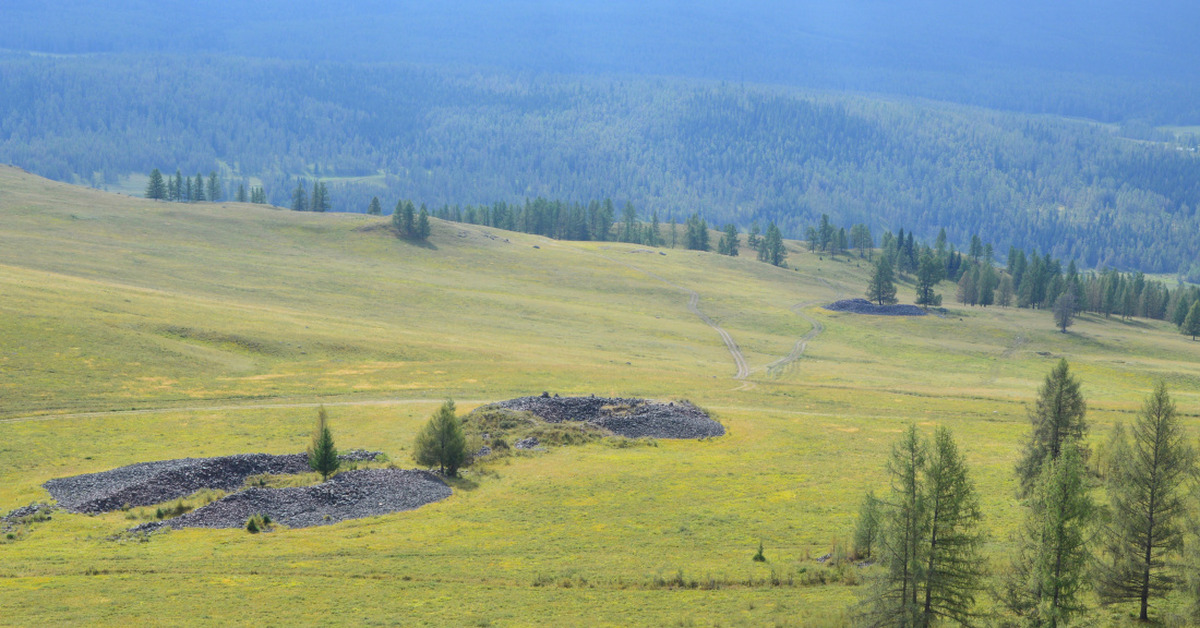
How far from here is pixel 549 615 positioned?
3653 centimetres

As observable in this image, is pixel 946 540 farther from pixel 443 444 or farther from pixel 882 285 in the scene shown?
pixel 882 285

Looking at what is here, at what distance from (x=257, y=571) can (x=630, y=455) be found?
3189 centimetres

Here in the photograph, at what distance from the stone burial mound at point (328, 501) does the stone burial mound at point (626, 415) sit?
1887cm

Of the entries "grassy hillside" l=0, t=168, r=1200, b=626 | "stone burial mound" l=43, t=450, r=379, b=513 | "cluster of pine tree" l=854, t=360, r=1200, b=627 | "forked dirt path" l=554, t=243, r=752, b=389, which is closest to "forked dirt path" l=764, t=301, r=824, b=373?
"grassy hillside" l=0, t=168, r=1200, b=626

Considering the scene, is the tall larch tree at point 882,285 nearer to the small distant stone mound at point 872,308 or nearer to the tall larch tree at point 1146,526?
the small distant stone mound at point 872,308

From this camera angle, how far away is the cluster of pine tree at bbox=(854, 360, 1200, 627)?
109 ft

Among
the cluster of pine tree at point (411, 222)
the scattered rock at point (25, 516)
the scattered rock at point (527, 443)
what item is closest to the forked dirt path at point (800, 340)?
the scattered rock at point (527, 443)

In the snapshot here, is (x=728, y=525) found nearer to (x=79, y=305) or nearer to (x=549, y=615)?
(x=549, y=615)

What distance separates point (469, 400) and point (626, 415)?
1625 centimetres

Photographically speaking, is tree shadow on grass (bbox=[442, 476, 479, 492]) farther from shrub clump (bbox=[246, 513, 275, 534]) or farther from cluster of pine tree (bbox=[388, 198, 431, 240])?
cluster of pine tree (bbox=[388, 198, 431, 240])

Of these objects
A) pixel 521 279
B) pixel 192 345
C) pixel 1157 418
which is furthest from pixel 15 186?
pixel 1157 418

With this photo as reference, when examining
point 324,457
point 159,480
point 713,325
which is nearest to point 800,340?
point 713,325

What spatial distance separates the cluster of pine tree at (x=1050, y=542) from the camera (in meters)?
33.2

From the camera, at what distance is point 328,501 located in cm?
5134
